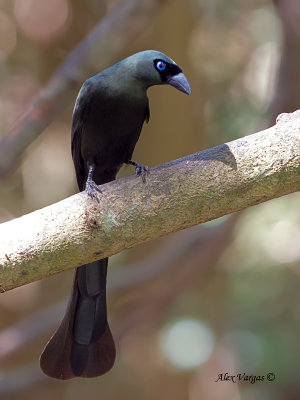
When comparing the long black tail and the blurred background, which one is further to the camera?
the blurred background

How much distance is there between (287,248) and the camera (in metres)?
6.17

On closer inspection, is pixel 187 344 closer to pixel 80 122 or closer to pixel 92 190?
pixel 80 122

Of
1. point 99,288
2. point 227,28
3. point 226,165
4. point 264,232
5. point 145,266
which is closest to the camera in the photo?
point 226,165

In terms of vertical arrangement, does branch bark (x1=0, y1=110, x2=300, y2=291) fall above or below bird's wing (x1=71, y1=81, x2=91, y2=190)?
below

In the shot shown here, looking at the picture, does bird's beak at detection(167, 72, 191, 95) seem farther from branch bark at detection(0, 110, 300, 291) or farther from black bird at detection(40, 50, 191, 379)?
branch bark at detection(0, 110, 300, 291)

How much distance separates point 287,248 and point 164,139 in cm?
162

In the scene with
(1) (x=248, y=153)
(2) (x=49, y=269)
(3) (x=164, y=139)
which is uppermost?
(3) (x=164, y=139)

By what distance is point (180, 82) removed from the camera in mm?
3621

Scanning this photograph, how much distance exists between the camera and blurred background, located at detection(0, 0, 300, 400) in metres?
5.52

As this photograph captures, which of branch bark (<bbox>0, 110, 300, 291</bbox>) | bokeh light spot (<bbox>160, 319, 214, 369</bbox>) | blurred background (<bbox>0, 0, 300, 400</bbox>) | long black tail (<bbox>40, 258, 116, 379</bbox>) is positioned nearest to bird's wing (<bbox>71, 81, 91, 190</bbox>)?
long black tail (<bbox>40, 258, 116, 379</bbox>)

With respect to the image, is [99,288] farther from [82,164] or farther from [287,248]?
[287,248]

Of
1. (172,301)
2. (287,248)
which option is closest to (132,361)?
(172,301)

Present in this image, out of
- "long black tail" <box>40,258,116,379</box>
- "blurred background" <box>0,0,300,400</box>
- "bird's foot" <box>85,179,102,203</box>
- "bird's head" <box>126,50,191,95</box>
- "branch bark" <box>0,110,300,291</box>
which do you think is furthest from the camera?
"blurred background" <box>0,0,300,400</box>

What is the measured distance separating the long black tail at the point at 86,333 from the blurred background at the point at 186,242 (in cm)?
164
